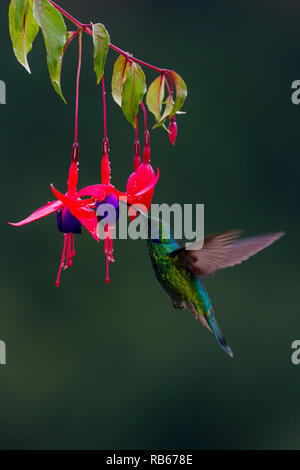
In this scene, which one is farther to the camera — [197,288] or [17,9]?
[197,288]

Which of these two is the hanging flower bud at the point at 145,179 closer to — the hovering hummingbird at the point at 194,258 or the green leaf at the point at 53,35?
the hovering hummingbird at the point at 194,258

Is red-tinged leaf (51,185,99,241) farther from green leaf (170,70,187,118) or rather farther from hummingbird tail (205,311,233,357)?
hummingbird tail (205,311,233,357)

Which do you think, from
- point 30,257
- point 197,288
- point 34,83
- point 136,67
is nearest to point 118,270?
point 30,257

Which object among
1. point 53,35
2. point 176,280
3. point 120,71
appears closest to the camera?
point 53,35

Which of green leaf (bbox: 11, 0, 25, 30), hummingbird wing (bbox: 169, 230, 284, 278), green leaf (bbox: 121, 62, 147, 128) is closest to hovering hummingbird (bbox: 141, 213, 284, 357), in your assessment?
hummingbird wing (bbox: 169, 230, 284, 278)

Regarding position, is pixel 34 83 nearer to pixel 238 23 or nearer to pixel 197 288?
pixel 238 23

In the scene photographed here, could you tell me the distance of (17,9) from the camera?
67 cm

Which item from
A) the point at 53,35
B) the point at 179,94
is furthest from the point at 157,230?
the point at 53,35

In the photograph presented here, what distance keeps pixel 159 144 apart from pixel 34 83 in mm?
591

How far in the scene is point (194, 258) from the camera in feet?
2.85

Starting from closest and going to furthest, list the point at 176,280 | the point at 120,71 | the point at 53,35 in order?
the point at 53,35 → the point at 120,71 → the point at 176,280

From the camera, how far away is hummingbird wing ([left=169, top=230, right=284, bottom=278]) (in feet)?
2.52

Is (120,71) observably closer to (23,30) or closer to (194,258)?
(23,30)

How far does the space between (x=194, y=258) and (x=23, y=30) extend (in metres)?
0.34
